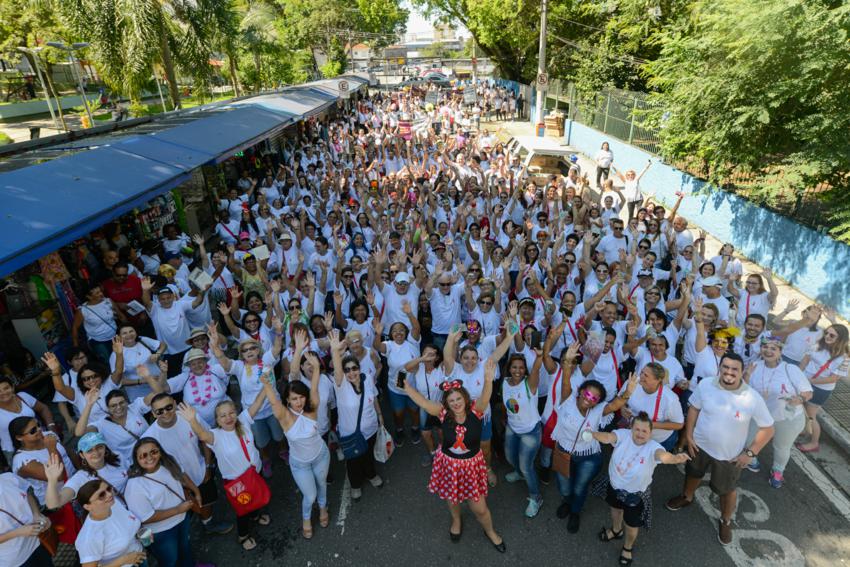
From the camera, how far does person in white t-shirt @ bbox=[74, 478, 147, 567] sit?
304cm

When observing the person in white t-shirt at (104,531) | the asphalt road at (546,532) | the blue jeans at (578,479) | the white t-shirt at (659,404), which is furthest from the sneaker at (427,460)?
the person in white t-shirt at (104,531)

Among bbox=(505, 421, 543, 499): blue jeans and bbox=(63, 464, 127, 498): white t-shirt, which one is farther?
bbox=(505, 421, 543, 499): blue jeans

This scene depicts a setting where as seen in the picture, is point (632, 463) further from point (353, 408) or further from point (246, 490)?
point (246, 490)

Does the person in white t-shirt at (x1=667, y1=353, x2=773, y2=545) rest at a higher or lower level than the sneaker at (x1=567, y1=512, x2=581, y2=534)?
higher

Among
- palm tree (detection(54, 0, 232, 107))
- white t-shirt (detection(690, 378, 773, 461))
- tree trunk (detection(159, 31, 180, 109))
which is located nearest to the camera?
A: white t-shirt (detection(690, 378, 773, 461))

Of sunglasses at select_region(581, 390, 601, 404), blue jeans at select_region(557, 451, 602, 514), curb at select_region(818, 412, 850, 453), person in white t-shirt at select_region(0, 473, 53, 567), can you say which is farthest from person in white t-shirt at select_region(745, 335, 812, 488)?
person in white t-shirt at select_region(0, 473, 53, 567)

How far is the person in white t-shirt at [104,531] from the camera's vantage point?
3.04m

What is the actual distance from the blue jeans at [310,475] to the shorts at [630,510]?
239 cm

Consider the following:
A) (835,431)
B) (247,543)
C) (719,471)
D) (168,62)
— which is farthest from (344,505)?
(168,62)

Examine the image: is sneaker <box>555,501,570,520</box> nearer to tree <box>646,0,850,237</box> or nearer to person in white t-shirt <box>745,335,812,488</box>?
person in white t-shirt <box>745,335,812,488</box>

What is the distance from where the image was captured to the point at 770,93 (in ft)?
28.5

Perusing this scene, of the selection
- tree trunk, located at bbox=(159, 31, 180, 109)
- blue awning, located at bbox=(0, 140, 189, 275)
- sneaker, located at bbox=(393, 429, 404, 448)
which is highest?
tree trunk, located at bbox=(159, 31, 180, 109)

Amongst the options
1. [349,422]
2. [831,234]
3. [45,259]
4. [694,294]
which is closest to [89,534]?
[349,422]

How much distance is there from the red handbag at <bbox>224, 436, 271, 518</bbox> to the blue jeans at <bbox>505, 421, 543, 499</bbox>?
2207 millimetres
